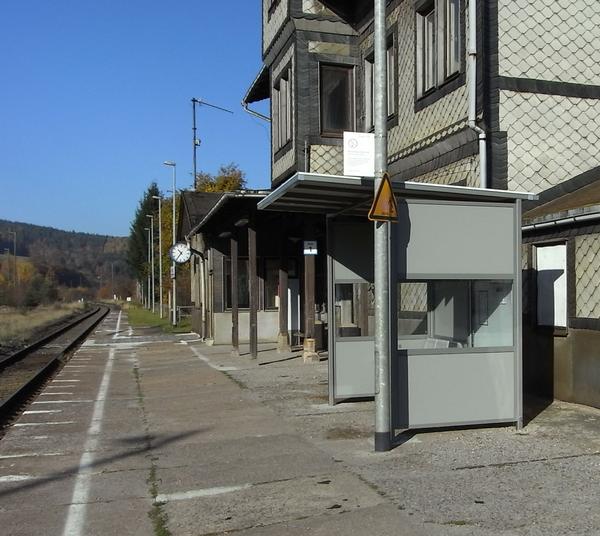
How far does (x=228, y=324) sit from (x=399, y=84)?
10.3 meters

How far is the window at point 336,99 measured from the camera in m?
16.1

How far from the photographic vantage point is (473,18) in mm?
10797

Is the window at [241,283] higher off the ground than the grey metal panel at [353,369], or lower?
higher

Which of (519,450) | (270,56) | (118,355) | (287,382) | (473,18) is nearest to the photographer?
(519,450)

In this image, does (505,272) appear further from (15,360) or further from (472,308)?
(15,360)

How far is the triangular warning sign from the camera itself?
6914mm

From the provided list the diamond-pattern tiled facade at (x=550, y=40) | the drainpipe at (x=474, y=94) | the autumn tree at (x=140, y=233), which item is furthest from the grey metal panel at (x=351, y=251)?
the autumn tree at (x=140, y=233)

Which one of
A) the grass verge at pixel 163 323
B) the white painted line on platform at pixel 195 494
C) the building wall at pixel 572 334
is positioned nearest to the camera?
the white painted line on platform at pixel 195 494

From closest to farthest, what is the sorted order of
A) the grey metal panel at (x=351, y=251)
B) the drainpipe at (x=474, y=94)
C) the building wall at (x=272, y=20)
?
the grey metal panel at (x=351, y=251)
the drainpipe at (x=474, y=94)
the building wall at (x=272, y=20)

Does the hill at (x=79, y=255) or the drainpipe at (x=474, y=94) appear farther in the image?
the hill at (x=79, y=255)

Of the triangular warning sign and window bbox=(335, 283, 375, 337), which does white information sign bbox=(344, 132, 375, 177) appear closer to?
the triangular warning sign

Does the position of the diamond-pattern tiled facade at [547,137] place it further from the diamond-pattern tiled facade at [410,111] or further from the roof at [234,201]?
the roof at [234,201]

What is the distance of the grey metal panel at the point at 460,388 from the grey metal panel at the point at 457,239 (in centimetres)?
97

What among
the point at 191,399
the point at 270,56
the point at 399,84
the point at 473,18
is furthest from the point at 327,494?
the point at 270,56
